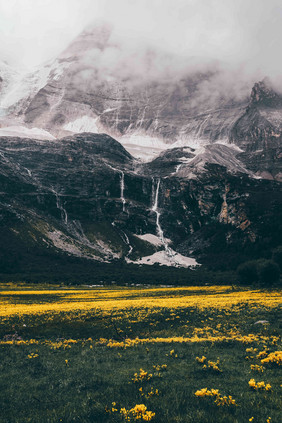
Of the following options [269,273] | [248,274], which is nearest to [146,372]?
[269,273]

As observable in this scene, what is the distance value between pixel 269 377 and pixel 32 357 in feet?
47.2

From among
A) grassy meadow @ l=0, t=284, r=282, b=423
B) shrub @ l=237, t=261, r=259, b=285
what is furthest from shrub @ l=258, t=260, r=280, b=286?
grassy meadow @ l=0, t=284, r=282, b=423

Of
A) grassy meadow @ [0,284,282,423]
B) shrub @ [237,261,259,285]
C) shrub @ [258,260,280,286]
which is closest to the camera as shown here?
grassy meadow @ [0,284,282,423]

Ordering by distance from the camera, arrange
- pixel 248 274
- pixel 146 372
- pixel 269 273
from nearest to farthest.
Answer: pixel 146 372 < pixel 269 273 < pixel 248 274

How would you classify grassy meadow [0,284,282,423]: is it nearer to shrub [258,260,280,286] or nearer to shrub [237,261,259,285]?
shrub [258,260,280,286]

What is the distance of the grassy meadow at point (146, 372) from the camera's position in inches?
448

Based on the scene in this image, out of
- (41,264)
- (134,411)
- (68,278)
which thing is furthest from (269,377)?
(41,264)

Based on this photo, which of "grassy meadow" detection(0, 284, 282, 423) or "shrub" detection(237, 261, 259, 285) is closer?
"grassy meadow" detection(0, 284, 282, 423)

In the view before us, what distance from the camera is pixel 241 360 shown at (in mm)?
17828

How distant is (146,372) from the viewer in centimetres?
1520

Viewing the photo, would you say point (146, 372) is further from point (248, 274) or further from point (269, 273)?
point (248, 274)

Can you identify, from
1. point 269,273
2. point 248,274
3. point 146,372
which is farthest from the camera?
point 248,274

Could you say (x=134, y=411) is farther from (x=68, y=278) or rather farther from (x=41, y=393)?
(x=68, y=278)

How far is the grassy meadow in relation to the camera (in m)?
11.4
